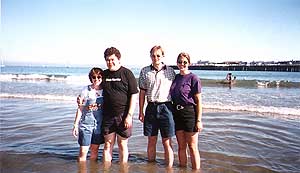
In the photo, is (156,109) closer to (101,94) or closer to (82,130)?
(101,94)

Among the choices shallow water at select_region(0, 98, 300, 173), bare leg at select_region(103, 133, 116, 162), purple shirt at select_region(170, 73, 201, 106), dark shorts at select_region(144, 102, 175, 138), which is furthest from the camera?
shallow water at select_region(0, 98, 300, 173)

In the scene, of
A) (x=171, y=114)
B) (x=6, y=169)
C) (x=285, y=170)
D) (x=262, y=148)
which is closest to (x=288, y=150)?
(x=262, y=148)

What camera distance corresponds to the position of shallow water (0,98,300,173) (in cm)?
458

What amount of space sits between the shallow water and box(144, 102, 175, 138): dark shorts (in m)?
0.59

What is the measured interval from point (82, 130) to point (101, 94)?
616 millimetres

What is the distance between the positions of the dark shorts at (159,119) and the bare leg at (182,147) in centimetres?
14

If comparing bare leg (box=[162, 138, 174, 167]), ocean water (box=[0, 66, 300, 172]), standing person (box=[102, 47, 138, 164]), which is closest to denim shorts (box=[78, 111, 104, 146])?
standing person (box=[102, 47, 138, 164])

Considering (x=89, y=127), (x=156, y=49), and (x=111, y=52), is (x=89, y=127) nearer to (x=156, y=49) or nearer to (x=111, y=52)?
(x=111, y=52)

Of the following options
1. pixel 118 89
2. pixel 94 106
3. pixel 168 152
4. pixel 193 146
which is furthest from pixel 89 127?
pixel 193 146

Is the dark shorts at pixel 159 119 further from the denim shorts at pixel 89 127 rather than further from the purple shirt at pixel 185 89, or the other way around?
the denim shorts at pixel 89 127

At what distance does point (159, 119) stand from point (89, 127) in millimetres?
1071

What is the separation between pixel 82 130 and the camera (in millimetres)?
4359

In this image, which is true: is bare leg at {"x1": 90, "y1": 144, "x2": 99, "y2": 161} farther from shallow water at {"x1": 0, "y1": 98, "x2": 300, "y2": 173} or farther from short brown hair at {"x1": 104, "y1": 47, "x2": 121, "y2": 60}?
short brown hair at {"x1": 104, "y1": 47, "x2": 121, "y2": 60}

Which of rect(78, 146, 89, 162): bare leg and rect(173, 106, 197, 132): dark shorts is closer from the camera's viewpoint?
rect(173, 106, 197, 132): dark shorts
